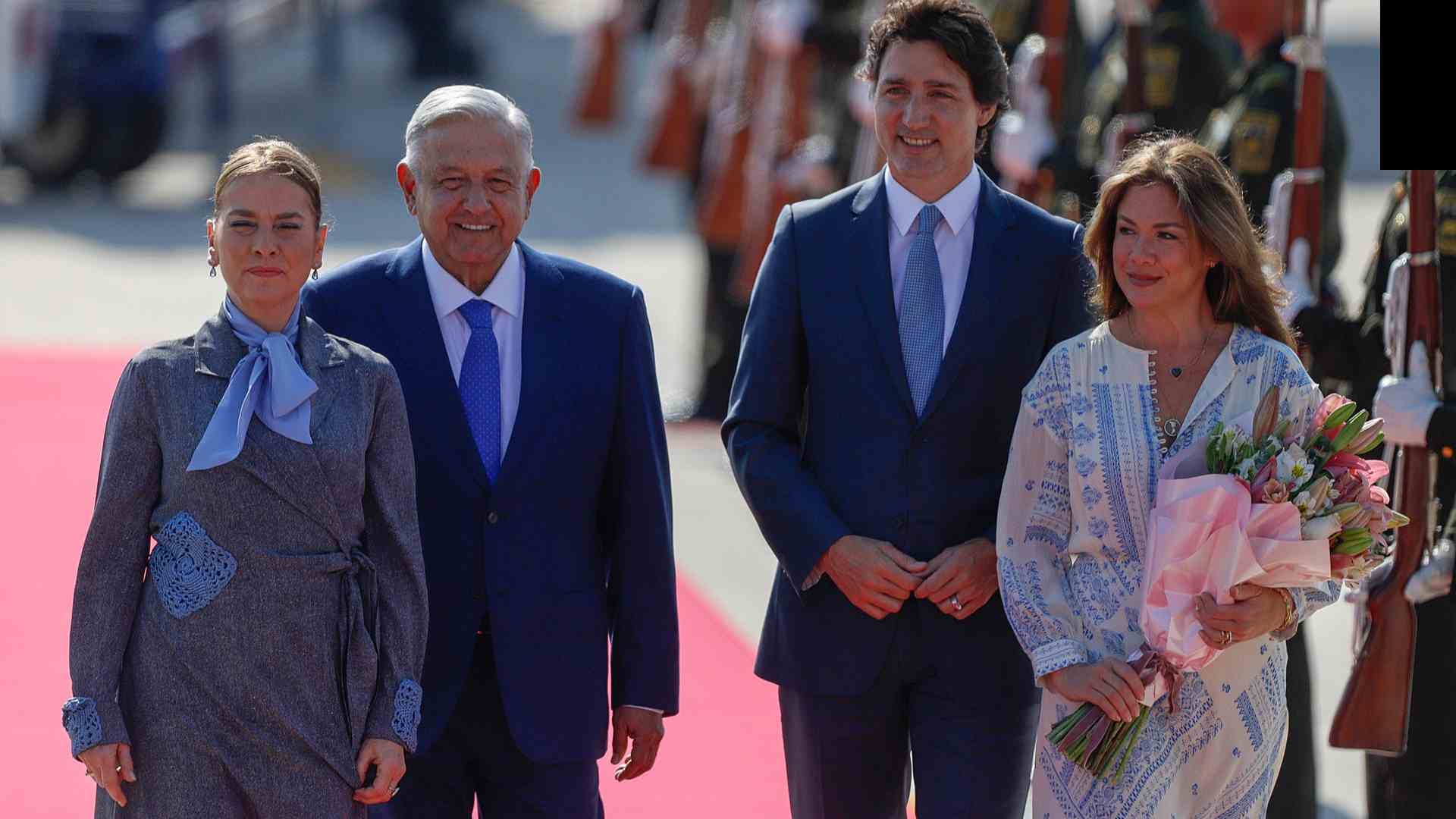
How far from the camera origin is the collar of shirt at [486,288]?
10.6 feet

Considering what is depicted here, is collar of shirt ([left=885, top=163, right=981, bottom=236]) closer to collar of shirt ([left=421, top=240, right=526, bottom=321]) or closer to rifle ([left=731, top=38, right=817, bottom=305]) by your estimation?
collar of shirt ([left=421, top=240, right=526, bottom=321])

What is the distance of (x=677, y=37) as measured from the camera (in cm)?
1032

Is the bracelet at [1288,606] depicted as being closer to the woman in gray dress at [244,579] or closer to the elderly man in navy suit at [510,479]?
the elderly man in navy suit at [510,479]

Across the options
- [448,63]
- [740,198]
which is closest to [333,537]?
[740,198]

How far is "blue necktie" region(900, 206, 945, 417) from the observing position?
330 centimetres

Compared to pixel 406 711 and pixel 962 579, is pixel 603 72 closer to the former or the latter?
pixel 962 579

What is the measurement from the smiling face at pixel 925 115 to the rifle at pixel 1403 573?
1.03 m

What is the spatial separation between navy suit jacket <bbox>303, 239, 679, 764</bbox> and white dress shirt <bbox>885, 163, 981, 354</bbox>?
41 cm

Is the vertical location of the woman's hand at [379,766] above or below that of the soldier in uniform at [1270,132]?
below

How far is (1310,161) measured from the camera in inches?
174

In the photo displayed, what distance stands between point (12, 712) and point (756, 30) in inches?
181

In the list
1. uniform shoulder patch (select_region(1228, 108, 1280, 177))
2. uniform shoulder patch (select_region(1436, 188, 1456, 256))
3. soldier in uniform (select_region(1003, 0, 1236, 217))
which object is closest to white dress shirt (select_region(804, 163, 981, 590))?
uniform shoulder patch (select_region(1436, 188, 1456, 256))

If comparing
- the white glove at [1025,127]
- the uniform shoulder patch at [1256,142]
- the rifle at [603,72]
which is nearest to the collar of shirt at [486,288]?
the uniform shoulder patch at [1256,142]

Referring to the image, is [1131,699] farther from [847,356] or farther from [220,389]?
[220,389]
